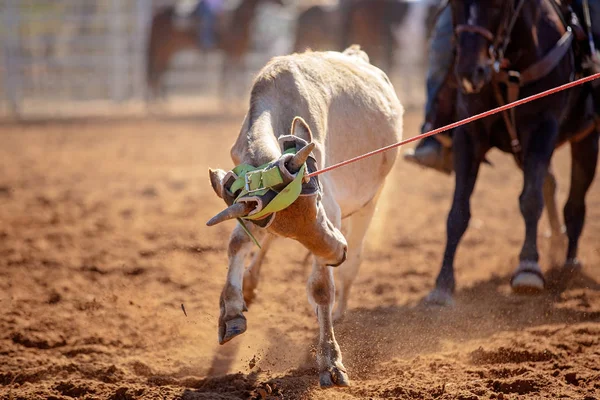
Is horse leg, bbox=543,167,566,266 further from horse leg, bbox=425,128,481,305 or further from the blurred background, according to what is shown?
the blurred background

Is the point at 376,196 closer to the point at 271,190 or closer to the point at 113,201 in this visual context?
the point at 271,190

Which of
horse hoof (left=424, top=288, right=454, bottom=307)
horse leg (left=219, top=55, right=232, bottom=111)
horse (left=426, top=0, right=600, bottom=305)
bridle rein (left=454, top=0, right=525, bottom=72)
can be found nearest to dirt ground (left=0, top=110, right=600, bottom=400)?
horse hoof (left=424, top=288, right=454, bottom=307)

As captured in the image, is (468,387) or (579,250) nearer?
(468,387)

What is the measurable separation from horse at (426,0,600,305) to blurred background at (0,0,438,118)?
11945 mm

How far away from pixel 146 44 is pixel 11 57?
3233 mm

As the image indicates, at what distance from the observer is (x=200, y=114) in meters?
17.7

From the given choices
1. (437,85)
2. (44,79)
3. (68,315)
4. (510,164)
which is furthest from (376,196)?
(44,79)

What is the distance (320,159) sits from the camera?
368cm

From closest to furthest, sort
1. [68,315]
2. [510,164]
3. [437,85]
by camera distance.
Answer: [68,315] → [437,85] → [510,164]

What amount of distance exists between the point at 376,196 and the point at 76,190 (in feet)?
17.0

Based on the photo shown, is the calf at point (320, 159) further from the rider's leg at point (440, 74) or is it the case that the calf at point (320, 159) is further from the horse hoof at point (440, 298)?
the rider's leg at point (440, 74)

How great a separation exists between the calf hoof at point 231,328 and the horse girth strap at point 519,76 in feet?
8.37

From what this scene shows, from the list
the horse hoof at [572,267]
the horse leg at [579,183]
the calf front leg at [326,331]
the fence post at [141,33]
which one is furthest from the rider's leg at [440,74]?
the fence post at [141,33]

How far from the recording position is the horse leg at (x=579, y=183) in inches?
238
